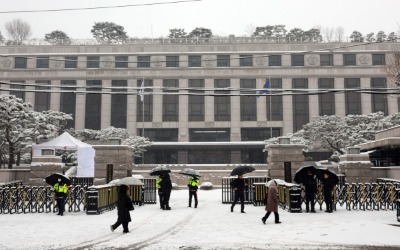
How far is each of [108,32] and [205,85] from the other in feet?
82.4

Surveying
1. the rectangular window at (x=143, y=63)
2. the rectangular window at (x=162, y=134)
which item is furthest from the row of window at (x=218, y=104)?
the rectangular window at (x=143, y=63)

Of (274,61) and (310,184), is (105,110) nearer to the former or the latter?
(274,61)

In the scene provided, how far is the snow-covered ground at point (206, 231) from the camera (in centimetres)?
1061

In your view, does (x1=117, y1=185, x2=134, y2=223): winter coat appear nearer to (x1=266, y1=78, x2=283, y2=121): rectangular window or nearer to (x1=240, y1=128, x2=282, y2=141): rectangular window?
(x1=240, y1=128, x2=282, y2=141): rectangular window

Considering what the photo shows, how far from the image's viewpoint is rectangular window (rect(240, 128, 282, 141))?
6381 cm

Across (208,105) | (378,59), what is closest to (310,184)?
(208,105)

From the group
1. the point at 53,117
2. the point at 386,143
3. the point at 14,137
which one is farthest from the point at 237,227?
the point at 53,117

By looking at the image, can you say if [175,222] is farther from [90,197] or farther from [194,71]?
[194,71]

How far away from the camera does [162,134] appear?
2542 inches

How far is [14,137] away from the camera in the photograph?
121 ft

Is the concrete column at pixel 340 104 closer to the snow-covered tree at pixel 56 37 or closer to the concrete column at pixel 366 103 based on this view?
the concrete column at pixel 366 103

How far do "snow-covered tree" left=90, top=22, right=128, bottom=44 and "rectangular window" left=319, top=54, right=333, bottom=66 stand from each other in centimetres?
3585

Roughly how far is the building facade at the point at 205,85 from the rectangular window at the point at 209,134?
16 centimetres

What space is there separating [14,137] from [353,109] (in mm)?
49894
